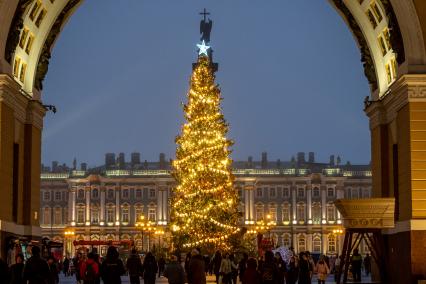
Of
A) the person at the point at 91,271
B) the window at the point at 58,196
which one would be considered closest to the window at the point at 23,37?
the person at the point at 91,271

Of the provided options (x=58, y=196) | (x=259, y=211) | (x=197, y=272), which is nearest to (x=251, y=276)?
(x=197, y=272)

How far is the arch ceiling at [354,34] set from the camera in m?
31.0

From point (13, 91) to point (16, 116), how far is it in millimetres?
1957

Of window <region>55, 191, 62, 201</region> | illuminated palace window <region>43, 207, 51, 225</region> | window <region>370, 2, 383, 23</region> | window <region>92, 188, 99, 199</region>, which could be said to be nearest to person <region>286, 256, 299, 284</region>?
window <region>370, 2, 383, 23</region>

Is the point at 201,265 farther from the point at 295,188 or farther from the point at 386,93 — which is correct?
the point at 295,188

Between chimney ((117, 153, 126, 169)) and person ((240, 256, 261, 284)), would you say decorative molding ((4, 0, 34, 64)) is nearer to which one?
person ((240, 256, 261, 284))

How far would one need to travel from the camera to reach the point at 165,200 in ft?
506

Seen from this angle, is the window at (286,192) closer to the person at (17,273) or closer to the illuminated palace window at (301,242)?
the illuminated palace window at (301,242)

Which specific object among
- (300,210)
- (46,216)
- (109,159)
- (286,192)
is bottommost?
(46,216)

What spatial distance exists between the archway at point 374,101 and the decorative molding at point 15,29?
1.2 inches

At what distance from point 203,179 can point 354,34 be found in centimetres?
1794

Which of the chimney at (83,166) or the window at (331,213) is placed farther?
the chimney at (83,166)

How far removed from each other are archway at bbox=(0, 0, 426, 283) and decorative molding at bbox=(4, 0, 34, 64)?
3cm

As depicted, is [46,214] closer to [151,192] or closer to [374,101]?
[151,192]
